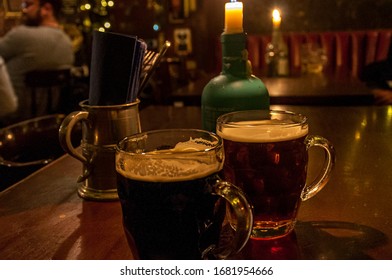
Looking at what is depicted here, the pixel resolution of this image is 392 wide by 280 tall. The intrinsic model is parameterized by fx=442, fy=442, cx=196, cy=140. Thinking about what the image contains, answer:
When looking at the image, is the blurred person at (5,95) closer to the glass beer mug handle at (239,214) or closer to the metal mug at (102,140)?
the metal mug at (102,140)

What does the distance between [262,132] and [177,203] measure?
0.17m

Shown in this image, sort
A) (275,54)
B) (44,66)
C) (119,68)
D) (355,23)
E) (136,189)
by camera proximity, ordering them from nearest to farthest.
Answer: (136,189) < (119,68) < (275,54) < (44,66) < (355,23)

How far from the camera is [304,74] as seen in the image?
2.79 m

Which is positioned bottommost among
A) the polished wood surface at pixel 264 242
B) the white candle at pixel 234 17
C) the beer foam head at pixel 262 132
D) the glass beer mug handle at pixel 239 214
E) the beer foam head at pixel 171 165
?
the polished wood surface at pixel 264 242

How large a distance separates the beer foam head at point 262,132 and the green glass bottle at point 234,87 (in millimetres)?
122

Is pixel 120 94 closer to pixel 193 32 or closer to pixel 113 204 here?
pixel 113 204

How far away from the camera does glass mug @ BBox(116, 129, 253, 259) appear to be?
19.7 inches

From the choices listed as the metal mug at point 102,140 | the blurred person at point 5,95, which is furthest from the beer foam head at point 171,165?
the blurred person at point 5,95

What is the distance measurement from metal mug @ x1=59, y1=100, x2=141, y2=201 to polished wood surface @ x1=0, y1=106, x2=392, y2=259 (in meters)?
0.03

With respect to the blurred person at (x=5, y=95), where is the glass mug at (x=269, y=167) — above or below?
above

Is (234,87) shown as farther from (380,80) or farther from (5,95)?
(380,80)

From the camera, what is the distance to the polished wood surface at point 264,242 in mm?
590
